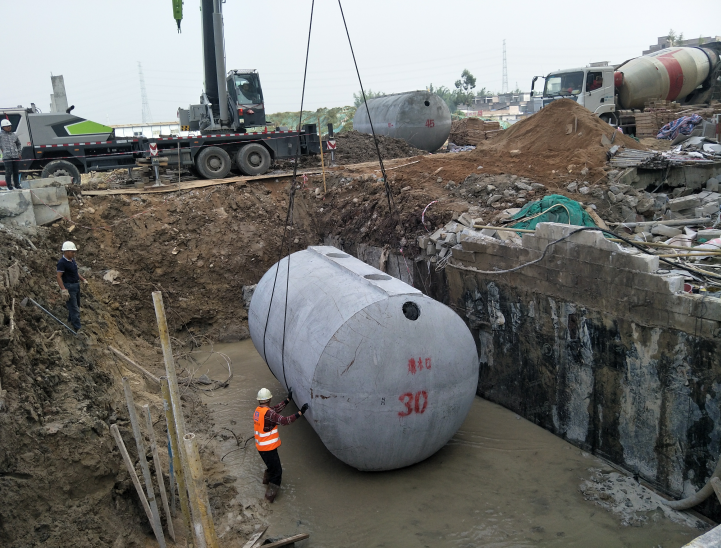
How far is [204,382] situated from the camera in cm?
1056

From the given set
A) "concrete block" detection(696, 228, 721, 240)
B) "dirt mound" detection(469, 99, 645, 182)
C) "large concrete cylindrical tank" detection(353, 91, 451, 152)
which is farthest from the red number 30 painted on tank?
"large concrete cylindrical tank" detection(353, 91, 451, 152)

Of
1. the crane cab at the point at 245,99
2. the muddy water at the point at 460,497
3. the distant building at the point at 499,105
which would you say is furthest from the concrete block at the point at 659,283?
the distant building at the point at 499,105

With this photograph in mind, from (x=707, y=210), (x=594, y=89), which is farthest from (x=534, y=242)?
(x=594, y=89)

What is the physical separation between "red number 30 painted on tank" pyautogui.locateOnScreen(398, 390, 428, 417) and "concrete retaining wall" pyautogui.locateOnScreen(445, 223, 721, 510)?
98.0 inches

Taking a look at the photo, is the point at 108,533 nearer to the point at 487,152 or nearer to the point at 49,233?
the point at 49,233

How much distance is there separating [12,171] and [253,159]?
20.7ft

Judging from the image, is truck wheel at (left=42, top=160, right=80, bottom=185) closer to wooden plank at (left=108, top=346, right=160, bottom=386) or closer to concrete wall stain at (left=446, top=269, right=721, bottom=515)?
wooden plank at (left=108, top=346, right=160, bottom=386)

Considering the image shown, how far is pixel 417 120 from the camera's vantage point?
849 inches

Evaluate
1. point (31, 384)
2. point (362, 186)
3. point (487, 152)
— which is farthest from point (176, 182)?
point (31, 384)

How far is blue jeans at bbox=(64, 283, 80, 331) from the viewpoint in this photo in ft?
29.0

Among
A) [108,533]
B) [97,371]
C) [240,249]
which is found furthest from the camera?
[240,249]

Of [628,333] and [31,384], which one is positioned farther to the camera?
[628,333]

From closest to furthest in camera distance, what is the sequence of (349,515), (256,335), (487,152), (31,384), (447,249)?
(31,384), (349,515), (256,335), (447,249), (487,152)

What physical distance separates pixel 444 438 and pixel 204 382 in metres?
5.29
